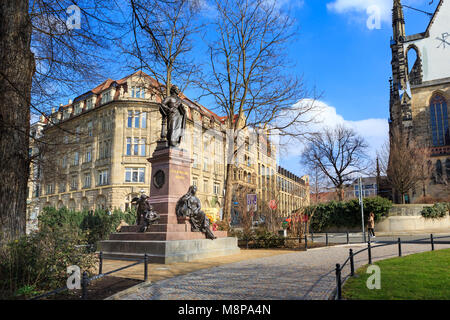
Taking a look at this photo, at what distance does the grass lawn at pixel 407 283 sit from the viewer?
5691mm

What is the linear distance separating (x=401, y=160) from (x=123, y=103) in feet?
113

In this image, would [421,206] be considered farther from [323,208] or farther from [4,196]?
[4,196]

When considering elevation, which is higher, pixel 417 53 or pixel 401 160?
pixel 417 53

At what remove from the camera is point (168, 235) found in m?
11.1

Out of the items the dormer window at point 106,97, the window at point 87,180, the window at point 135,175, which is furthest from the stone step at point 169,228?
the window at point 87,180

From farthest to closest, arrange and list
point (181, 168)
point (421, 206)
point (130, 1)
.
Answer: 1. point (421, 206)
2. point (181, 168)
3. point (130, 1)

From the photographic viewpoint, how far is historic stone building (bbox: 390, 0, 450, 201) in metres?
47.4

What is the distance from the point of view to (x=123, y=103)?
150 ft

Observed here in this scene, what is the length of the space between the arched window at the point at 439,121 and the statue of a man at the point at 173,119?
45595 mm

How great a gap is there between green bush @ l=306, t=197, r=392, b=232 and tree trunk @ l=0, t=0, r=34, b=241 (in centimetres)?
2430

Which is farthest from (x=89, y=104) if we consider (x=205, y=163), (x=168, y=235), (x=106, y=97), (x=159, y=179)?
(x=168, y=235)

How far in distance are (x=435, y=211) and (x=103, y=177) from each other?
126ft

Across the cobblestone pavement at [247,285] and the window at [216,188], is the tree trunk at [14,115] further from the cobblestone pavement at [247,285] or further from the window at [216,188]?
the window at [216,188]

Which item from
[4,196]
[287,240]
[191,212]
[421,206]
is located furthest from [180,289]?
[421,206]
